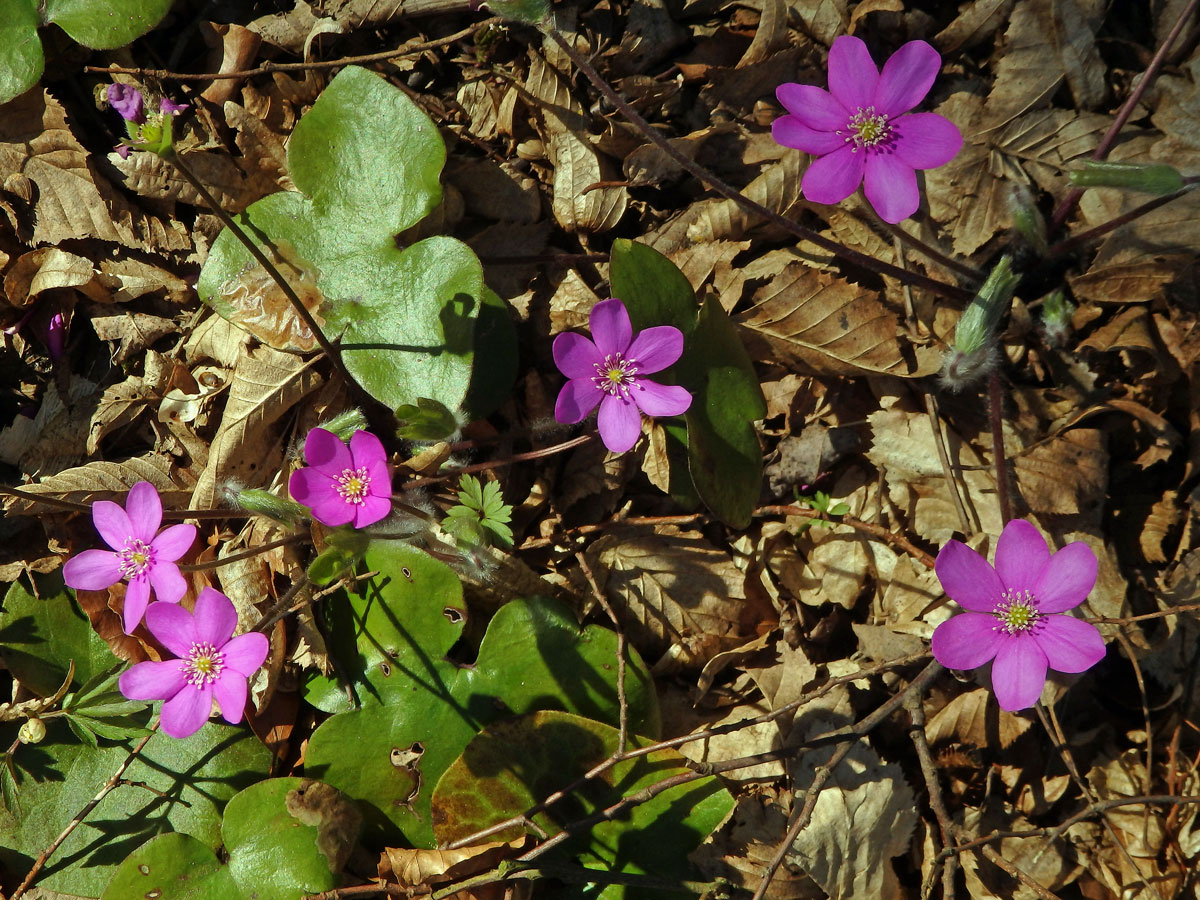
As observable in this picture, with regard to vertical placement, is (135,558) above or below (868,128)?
below

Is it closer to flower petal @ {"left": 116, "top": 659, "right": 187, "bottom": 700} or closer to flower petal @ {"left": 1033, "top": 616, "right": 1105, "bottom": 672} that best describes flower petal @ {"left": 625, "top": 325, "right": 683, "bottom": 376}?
flower petal @ {"left": 1033, "top": 616, "right": 1105, "bottom": 672}

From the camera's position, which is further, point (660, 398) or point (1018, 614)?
point (660, 398)

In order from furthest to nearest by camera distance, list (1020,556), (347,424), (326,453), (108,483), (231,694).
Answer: (108,483)
(347,424)
(326,453)
(231,694)
(1020,556)

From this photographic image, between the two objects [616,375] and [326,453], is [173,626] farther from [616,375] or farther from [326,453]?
[616,375]

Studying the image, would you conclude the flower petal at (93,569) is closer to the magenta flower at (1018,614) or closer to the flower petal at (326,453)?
the flower petal at (326,453)

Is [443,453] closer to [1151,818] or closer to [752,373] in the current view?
[752,373]

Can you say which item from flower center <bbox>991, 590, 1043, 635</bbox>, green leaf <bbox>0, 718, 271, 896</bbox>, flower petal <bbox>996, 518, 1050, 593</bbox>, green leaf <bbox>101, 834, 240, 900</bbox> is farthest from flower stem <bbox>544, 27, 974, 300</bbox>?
green leaf <bbox>101, 834, 240, 900</bbox>

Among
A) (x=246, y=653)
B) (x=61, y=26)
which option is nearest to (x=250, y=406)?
(x=246, y=653)
